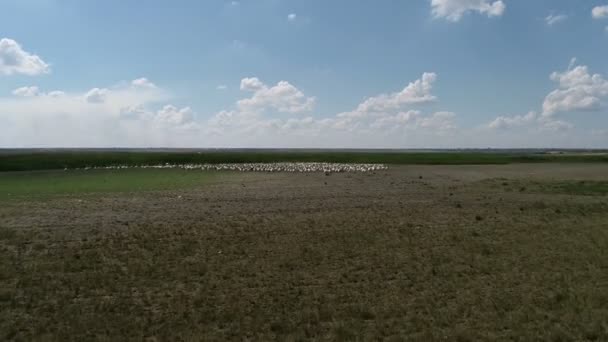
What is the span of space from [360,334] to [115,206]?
62.1 feet

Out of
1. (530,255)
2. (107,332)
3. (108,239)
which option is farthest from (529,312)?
(108,239)

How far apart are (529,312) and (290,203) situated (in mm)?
16319

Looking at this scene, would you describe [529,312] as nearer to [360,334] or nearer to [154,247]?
[360,334]

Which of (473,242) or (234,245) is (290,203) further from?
(473,242)

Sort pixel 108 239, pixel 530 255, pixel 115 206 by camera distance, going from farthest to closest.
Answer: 1. pixel 115 206
2. pixel 108 239
3. pixel 530 255

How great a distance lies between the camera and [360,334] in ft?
24.8

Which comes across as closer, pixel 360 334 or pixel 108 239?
pixel 360 334

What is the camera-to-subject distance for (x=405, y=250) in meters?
13.4

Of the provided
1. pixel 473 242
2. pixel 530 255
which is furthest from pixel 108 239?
pixel 530 255

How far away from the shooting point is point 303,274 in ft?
36.3

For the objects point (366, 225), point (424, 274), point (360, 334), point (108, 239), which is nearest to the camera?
point (360, 334)

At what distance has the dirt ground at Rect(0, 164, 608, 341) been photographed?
7.87 meters

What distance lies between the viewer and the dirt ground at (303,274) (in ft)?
25.8

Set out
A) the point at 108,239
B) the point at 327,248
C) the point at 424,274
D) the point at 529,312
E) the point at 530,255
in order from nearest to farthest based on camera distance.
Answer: the point at 529,312 → the point at 424,274 → the point at 530,255 → the point at 327,248 → the point at 108,239
